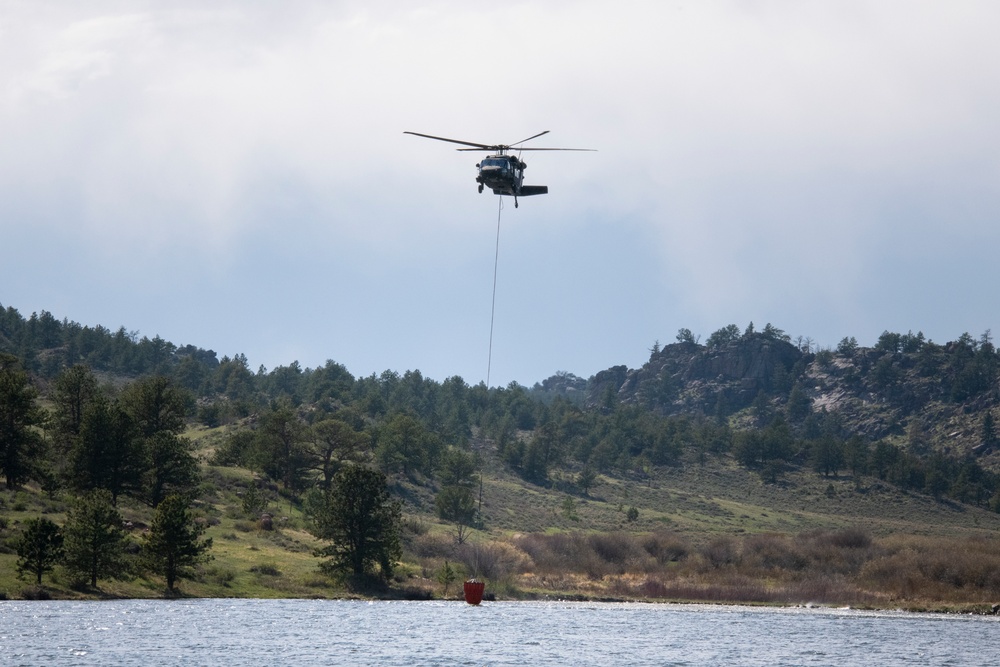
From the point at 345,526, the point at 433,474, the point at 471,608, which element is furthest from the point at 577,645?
the point at 433,474

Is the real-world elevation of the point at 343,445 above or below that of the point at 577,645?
above

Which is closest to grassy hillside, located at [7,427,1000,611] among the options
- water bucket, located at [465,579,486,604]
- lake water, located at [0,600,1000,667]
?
lake water, located at [0,600,1000,667]

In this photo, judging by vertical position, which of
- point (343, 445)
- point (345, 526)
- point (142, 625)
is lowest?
point (142, 625)

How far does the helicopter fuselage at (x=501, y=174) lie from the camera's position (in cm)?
6844

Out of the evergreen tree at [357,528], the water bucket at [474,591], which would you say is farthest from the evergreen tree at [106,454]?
the water bucket at [474,591]

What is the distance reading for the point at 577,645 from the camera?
7338cm

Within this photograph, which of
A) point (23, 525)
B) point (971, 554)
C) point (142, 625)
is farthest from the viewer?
point (971, 554)

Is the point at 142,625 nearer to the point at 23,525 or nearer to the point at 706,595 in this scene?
the point at 23,525

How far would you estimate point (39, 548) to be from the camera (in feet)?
274

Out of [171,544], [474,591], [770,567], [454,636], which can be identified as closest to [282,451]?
[474,591]

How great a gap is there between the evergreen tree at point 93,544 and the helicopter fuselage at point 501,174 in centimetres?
3984

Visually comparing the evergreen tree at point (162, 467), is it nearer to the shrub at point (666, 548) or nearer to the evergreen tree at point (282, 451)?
the evergreen tree at point (282, 451)

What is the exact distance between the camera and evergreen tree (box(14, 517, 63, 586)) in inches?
3272

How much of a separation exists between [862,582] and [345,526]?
49.7 metres
